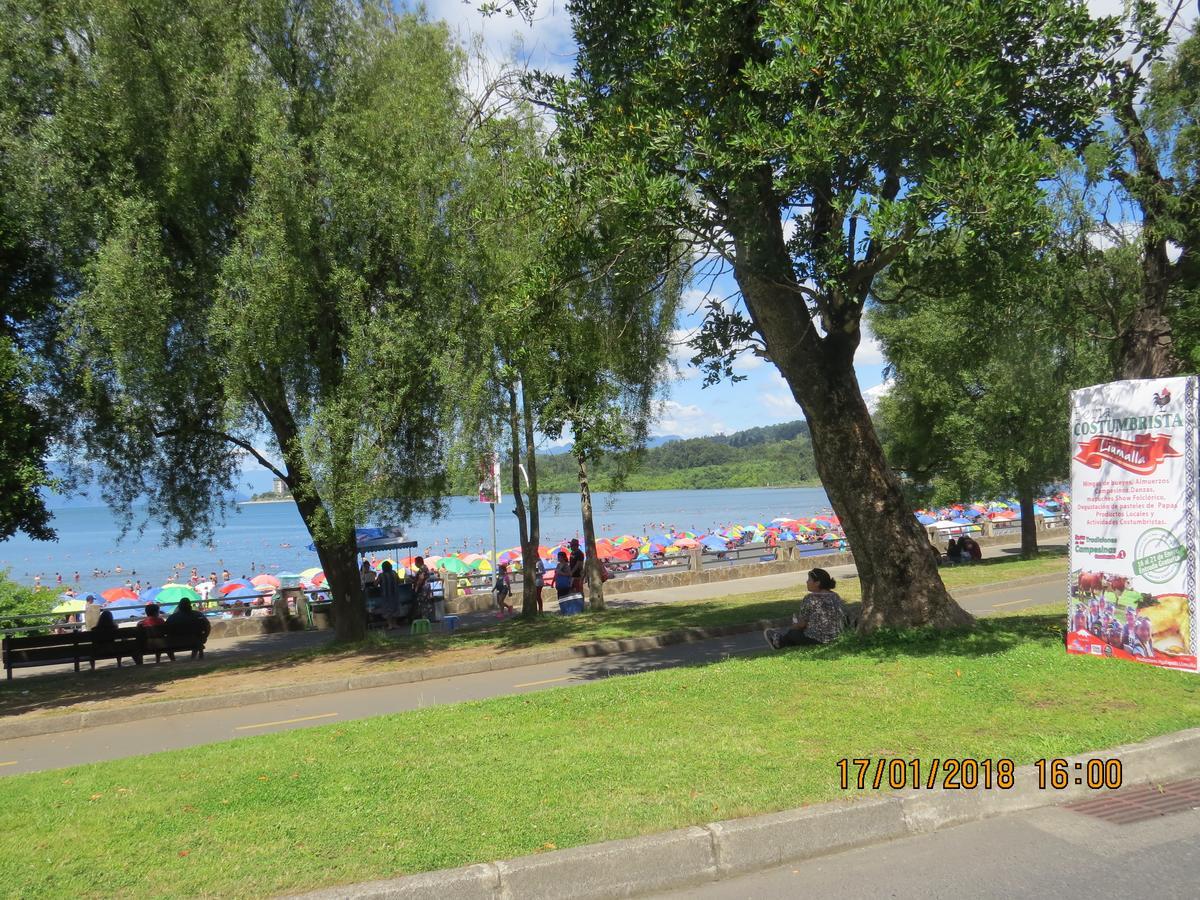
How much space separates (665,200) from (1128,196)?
7753 millimetres

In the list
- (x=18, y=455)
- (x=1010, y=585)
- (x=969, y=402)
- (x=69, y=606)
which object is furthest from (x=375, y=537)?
(x=969, y=402)

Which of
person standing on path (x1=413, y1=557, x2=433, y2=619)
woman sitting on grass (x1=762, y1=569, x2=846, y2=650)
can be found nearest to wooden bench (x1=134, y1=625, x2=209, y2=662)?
person standing on path (x1=413, y1=557, x2=433, y2=619)

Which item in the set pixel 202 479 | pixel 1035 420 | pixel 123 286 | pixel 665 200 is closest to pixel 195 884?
pixel 665 200

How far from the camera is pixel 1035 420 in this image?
27.4m

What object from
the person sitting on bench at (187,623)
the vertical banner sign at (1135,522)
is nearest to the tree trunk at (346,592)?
the person sitting on bench at (187,623)

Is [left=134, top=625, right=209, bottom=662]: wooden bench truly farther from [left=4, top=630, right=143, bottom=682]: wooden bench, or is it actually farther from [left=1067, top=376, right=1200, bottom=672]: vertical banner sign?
[left=1067, top=376, right=1200, bottom=672]: vertical banner sign

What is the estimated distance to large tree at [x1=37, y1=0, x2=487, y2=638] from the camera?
43.3 ft

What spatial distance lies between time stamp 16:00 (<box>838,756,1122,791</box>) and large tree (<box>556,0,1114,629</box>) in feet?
14.9

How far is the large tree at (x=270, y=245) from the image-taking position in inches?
520

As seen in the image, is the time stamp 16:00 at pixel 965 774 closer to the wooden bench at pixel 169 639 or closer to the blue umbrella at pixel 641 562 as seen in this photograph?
the wooden bench at pixel 169 639

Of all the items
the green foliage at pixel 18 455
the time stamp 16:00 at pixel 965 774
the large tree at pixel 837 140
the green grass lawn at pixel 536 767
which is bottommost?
the time stamp 16:00 at pixel 965 774

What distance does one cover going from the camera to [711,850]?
4703mm

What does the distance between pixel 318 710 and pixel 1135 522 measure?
359 inches

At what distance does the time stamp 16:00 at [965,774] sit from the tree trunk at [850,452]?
4588 mm
